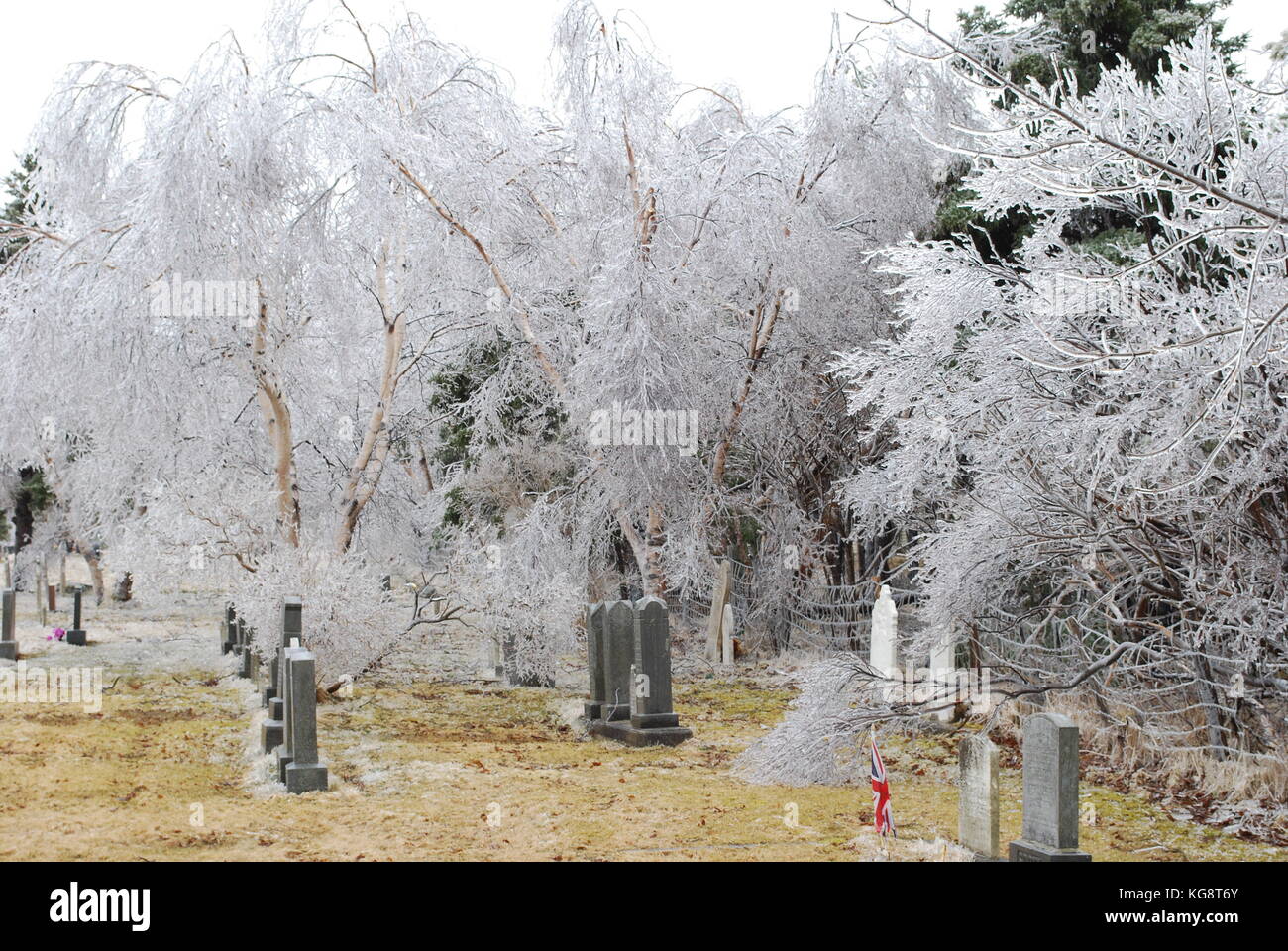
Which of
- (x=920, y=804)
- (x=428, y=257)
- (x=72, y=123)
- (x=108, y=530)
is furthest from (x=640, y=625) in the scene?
(x=108, y=530)

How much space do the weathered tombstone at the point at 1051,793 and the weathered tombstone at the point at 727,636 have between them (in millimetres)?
10201

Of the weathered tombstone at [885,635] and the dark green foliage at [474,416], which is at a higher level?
the dark green foliage at [474,416]

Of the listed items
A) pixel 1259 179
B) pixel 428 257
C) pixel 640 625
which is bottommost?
pixel 640 625

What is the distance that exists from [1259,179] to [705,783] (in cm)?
572

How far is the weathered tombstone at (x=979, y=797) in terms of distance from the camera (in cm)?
651

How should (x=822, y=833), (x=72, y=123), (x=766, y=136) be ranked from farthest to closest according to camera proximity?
(x=766, y=136) < (x=72, y=123) < (x=822, y=833)

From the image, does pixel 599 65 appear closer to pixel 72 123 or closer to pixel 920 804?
pixel 72 123

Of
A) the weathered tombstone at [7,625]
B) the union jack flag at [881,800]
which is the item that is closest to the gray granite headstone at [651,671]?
the union jack flag at [881,800]

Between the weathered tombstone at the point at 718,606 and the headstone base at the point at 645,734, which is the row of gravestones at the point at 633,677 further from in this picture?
the weathered tombstone at the point at 718,606

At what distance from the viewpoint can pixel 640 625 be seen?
10664 millimetres

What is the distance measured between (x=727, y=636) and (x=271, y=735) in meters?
8.36

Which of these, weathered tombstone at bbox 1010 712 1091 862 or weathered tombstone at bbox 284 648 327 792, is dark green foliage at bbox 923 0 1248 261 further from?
weathered tombstone at bbox 284 648 327 792

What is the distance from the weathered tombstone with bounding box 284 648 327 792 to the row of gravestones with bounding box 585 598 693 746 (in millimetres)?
3217

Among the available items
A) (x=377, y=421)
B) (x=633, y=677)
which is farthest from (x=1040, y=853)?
(x=377, y=421)
